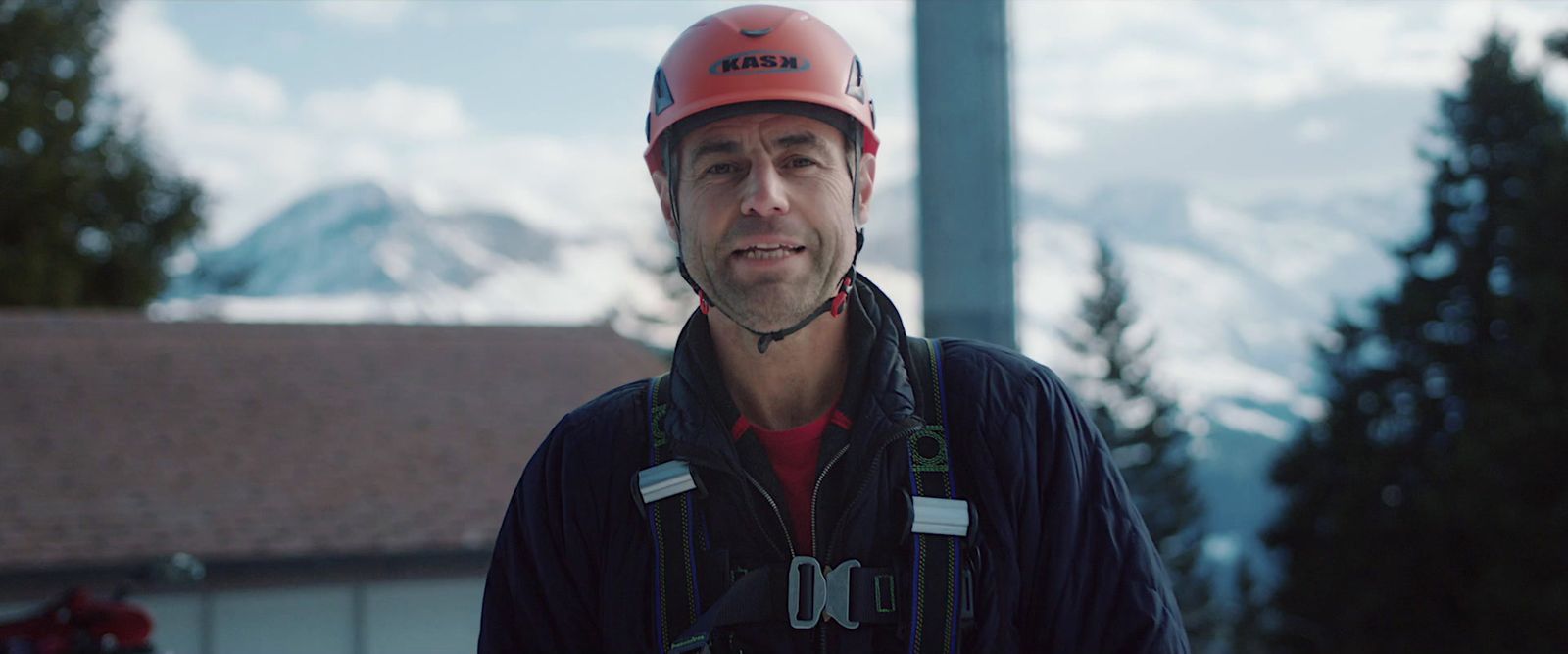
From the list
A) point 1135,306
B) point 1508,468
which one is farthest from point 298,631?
point 1135,306

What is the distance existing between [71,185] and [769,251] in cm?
3682

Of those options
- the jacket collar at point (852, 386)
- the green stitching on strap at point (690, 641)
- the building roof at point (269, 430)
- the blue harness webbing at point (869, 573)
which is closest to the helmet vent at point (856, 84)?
the jacket collar at point (852, 386)

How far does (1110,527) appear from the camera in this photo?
2279 mm

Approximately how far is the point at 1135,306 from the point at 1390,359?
20378mm

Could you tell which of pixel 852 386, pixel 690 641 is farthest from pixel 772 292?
pixel 690 641

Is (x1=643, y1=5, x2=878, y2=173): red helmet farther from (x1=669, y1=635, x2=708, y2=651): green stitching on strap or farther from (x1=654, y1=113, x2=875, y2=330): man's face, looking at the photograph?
(x1=669, y1=635, x2=708, y2=651): green stitching on strap

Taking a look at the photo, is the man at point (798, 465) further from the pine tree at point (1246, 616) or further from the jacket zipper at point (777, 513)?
the pine tree at point (1246, 616)

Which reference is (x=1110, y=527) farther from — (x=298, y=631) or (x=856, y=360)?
(x=298, y=631)

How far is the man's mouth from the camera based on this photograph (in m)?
2.39

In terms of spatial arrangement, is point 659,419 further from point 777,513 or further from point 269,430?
point 269,430

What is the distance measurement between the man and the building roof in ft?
55.5

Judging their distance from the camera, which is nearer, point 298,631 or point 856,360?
point 856,360

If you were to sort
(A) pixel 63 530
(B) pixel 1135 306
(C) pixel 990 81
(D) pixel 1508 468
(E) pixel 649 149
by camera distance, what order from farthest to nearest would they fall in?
1. (B) pixel 1135 306
2. (D) pixel 1508 468
3. (A) pixel 63 530
4. (C) pixel 990 81
5. (E) pixel 649 149

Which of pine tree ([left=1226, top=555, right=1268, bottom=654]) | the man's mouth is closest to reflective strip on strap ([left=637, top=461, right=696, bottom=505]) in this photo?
the man's mouth
